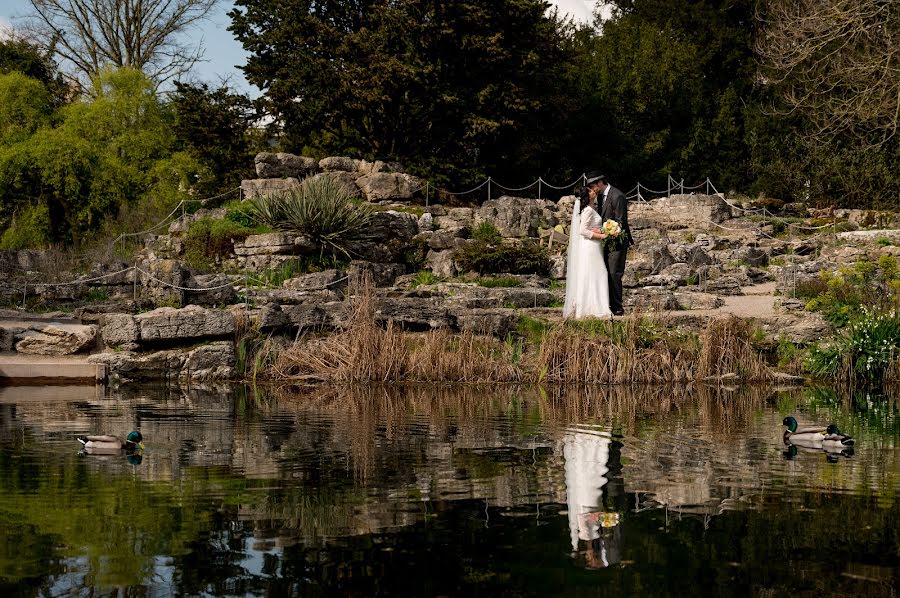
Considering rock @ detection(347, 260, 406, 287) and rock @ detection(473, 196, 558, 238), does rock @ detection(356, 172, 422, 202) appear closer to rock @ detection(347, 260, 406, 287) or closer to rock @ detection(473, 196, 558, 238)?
rock @ detection(473, 196, 558, 238)

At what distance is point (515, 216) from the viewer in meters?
26.0

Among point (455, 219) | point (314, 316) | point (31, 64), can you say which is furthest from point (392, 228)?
point (31, 64)

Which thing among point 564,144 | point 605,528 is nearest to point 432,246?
point 564,144

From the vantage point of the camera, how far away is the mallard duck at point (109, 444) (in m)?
8.50

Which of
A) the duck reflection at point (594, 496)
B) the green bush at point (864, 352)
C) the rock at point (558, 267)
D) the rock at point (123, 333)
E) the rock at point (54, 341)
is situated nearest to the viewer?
the duck reflection at point (594, 496)

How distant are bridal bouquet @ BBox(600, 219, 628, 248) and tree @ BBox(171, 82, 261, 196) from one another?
18.2 meters

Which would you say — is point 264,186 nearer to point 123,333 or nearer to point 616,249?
point 123,333

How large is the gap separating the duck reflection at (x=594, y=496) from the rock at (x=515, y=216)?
53.3 feet

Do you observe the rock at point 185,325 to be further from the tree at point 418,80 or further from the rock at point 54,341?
the tree at point 418,80

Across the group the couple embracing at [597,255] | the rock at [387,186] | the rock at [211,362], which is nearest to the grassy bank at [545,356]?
the rock at [211,362]

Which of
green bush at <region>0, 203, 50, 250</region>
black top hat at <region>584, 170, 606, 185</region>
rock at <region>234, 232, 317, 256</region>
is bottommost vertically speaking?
rock at <region>234, 232, 317, 256</region>

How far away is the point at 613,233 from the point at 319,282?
6879 millimetres

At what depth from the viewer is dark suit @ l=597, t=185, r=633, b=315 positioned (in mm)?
17016

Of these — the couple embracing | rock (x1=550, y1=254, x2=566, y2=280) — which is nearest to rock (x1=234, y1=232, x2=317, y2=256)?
rock (x1=550, y1=254, x2=566, y2=280)
